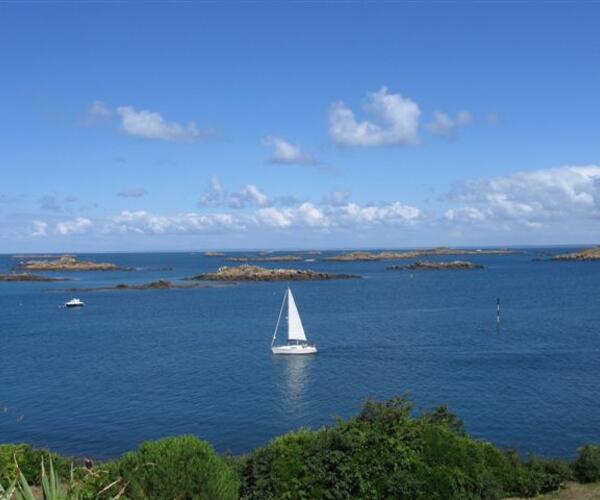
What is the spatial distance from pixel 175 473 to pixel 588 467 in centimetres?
1545

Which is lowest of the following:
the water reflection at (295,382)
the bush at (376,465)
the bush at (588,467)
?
the water reflection at (295,382)

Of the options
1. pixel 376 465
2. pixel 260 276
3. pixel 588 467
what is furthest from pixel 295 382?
pixel 260 276

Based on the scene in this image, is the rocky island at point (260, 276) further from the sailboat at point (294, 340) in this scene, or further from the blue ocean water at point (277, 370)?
the sailboat at point (294, 340)

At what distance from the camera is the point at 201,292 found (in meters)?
134

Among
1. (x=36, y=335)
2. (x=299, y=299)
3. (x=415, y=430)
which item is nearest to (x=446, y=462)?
(x=415, y=430)

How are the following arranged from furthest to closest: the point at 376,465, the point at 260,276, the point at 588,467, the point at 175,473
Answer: the point at 260,276 < the point at 588,467 < the point at 376,465 < the point at 175,473

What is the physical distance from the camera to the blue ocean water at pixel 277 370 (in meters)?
40.0

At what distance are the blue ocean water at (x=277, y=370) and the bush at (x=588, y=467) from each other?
11558 millimetres

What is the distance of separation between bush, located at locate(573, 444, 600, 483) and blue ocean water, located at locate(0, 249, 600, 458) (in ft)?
37.9

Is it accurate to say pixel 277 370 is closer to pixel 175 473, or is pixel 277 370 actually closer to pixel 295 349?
pixel 295 349

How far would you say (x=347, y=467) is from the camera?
1938cm

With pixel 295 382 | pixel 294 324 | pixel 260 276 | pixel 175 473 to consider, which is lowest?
pixel 295 382

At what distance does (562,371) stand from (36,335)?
213 ft

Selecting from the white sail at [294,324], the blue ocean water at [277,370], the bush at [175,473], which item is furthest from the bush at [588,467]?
the white sail at [294,324]
